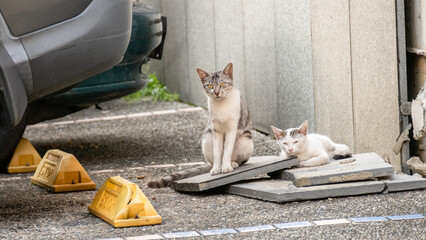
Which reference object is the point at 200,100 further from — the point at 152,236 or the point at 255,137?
the point at 152,236

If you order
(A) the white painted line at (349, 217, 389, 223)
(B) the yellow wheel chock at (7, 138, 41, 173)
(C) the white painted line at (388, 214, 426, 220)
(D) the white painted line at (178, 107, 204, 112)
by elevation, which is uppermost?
(D) the white painted line at (178, 107, 204, 112)

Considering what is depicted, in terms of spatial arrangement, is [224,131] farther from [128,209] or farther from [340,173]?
[128,209]

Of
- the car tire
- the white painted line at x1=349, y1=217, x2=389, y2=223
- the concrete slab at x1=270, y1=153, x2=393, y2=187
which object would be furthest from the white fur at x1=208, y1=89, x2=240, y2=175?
the car tire

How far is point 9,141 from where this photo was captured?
7215 mm

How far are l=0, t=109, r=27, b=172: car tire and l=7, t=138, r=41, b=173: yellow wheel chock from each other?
55mm

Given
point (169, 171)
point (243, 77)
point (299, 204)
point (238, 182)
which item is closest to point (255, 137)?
point (243, 77)

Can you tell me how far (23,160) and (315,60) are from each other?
2.96 meters

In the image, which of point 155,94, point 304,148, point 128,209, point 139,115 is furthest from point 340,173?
point 155,94

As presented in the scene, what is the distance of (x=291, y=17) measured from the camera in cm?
797

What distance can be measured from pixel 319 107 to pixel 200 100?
12.4 feet

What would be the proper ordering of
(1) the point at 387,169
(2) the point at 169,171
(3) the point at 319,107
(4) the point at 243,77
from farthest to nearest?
(4) the point at 243,77
(3) the point at 319,107
(2) the point at 169,171
(1) the point at 387,169

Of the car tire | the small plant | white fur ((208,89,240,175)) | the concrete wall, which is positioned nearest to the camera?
white fur ((208,89,240,175))

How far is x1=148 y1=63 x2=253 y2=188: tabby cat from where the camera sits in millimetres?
6141

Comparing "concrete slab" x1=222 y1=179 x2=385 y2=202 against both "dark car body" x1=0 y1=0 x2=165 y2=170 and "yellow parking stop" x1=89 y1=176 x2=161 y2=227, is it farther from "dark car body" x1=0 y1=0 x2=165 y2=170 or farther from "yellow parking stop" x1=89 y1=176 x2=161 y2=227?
"dark car body" x1=0 y1=0 x2=165 y2=170
